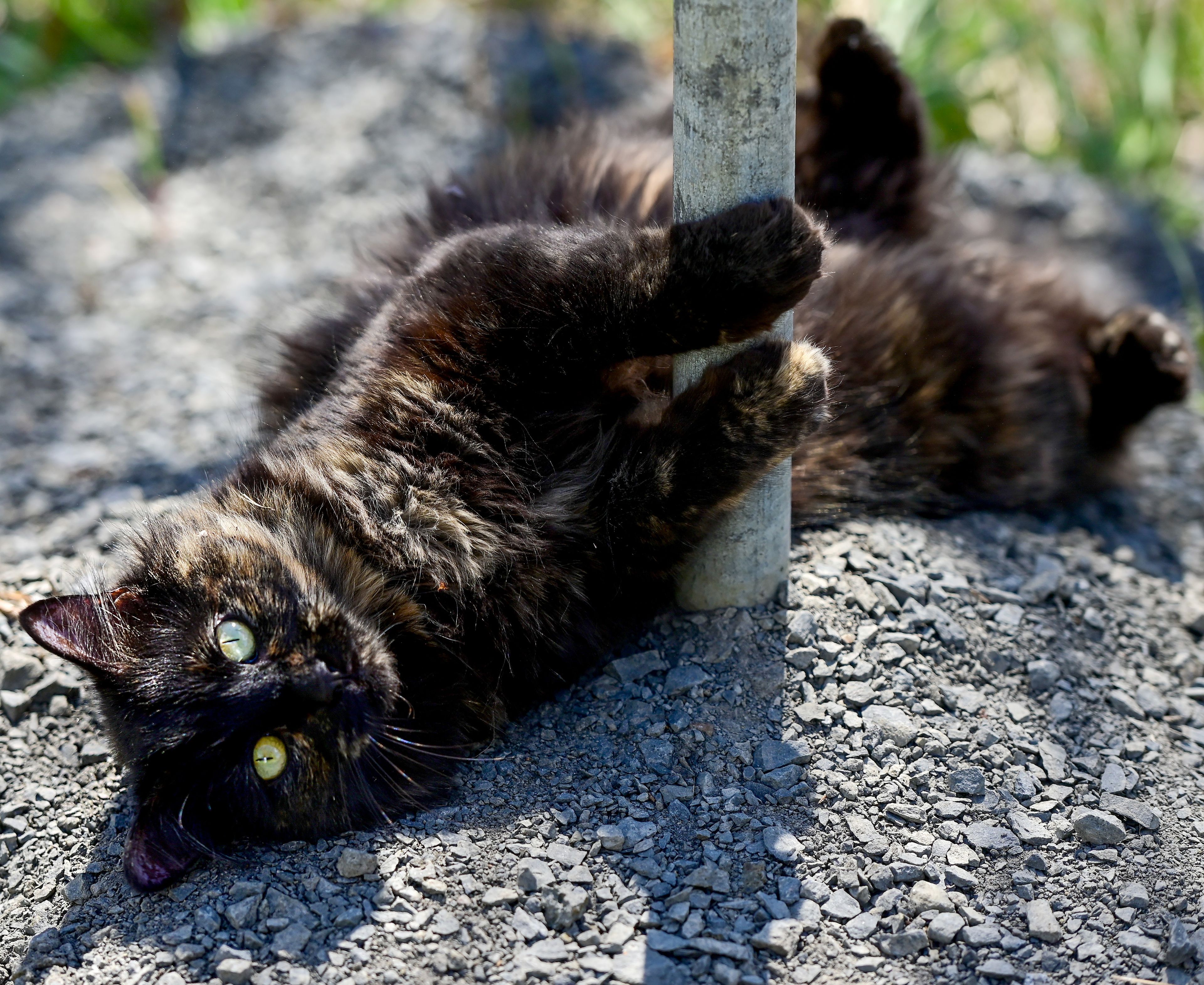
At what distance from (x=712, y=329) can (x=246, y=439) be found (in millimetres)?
1389

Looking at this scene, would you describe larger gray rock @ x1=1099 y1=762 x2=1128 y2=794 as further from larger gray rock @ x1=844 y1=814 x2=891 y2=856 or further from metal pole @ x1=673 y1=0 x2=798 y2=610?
metal pole @ x1=673 y1=0 x2=798 y2=610

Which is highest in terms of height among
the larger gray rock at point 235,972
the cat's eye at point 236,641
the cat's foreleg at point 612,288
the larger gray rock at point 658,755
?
the cat's foreleg at point 612,288

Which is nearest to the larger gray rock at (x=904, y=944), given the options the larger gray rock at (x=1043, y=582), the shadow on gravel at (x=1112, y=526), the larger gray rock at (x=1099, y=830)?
the larger gray rock at (x=1099, y=830)

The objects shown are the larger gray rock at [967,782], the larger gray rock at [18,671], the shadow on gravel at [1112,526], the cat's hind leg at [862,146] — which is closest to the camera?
the larger gray rock at [967,782]

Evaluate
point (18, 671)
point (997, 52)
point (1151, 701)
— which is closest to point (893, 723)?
point (1151, 701)

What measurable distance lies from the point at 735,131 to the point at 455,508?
0.94 metres

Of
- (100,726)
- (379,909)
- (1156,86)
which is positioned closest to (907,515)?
(379,909)

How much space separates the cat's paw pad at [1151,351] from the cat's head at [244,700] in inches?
86.4

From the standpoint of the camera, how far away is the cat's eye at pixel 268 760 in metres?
2.15

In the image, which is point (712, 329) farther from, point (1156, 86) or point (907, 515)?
point (1156, 86)

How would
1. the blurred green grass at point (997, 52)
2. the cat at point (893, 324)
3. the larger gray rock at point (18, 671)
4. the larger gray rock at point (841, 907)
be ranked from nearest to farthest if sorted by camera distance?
1. the larger gray rock at point (841, 907)
2. the larger gray rock at point (18, 671)
3. the cat at point (893, 324)
4. the blurred green grass at point (997, 52)

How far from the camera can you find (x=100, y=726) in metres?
2.39

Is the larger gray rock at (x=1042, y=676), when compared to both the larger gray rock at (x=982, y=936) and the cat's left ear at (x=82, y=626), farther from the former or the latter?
the cat's left ear at (x=82, y=626)

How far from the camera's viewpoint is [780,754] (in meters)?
2.16
